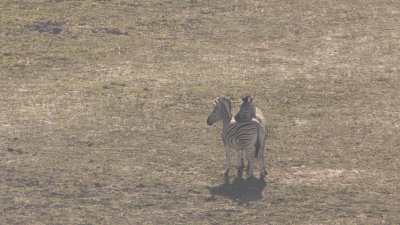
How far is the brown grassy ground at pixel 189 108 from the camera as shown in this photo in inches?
932

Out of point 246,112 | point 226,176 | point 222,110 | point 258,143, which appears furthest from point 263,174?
point 222,110

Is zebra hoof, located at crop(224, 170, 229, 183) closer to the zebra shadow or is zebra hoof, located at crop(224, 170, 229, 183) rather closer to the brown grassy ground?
the zebra shadow

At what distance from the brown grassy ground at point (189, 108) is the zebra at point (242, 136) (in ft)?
1.93

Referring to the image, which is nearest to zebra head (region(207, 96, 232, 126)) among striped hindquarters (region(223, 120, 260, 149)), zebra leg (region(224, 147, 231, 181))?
striped hindquarters (region(223, 120, 260, 149))

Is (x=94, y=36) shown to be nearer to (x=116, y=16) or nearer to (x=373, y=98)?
(x=116, y=16)

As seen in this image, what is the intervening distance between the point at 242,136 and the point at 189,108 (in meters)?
6.51

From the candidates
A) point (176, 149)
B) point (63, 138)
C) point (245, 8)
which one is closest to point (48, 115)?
point (63, 138)

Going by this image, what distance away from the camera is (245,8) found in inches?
1694

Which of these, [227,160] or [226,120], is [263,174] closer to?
[227,160]

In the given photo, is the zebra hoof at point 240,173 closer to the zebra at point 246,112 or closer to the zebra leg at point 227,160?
the zebra leg at point 227,160

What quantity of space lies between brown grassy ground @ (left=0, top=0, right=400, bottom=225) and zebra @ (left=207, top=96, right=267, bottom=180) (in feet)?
1.93

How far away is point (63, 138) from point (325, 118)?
7519 millimetres

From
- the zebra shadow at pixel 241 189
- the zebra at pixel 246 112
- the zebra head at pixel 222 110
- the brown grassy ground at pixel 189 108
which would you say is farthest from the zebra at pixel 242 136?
the brown grassy ground at pixel 189 108

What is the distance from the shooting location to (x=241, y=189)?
2453cm
